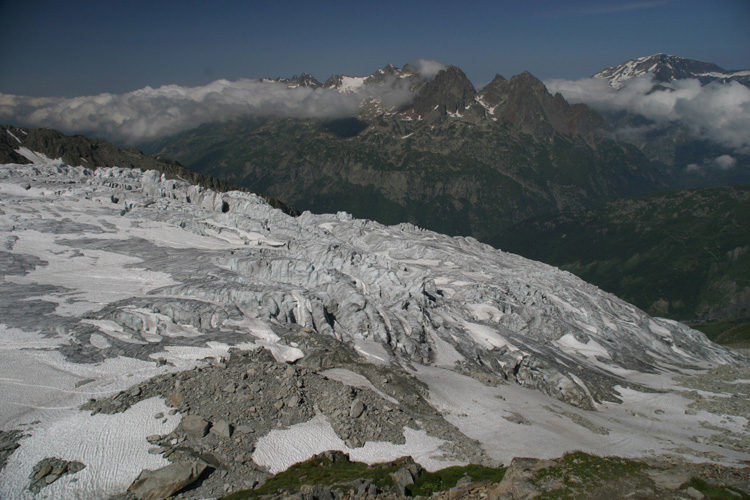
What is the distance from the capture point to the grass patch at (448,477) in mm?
46625

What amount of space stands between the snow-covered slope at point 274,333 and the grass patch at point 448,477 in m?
7.46

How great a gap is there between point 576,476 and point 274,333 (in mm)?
56649

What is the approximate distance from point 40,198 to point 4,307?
103641 millimetres

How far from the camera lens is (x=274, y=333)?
8538cm

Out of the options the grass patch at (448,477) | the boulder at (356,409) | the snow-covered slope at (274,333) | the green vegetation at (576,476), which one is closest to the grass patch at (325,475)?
the grass patch at (448,477)

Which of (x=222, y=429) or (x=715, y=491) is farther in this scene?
(x=222, y=429)

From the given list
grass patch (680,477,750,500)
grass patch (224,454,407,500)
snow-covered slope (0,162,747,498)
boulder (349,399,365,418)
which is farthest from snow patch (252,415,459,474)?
grass patch (680,477,750,500)

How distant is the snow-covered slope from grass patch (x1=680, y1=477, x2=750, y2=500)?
25223mm

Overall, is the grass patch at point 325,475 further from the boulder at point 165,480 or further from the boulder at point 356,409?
the boulder at point 356,409

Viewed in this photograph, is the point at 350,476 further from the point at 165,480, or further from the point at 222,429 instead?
the point at 165,480

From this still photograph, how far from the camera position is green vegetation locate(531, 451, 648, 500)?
132 feet

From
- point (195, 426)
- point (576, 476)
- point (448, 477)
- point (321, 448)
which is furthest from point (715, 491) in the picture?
point (195, 426)

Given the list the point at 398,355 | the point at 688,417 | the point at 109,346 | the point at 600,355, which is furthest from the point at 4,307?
the point at 600,355

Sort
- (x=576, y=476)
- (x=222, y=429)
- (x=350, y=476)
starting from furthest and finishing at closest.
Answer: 1. (x=222, y=429)
2. (x=350, y=476)
3. (x=576, y=476)
